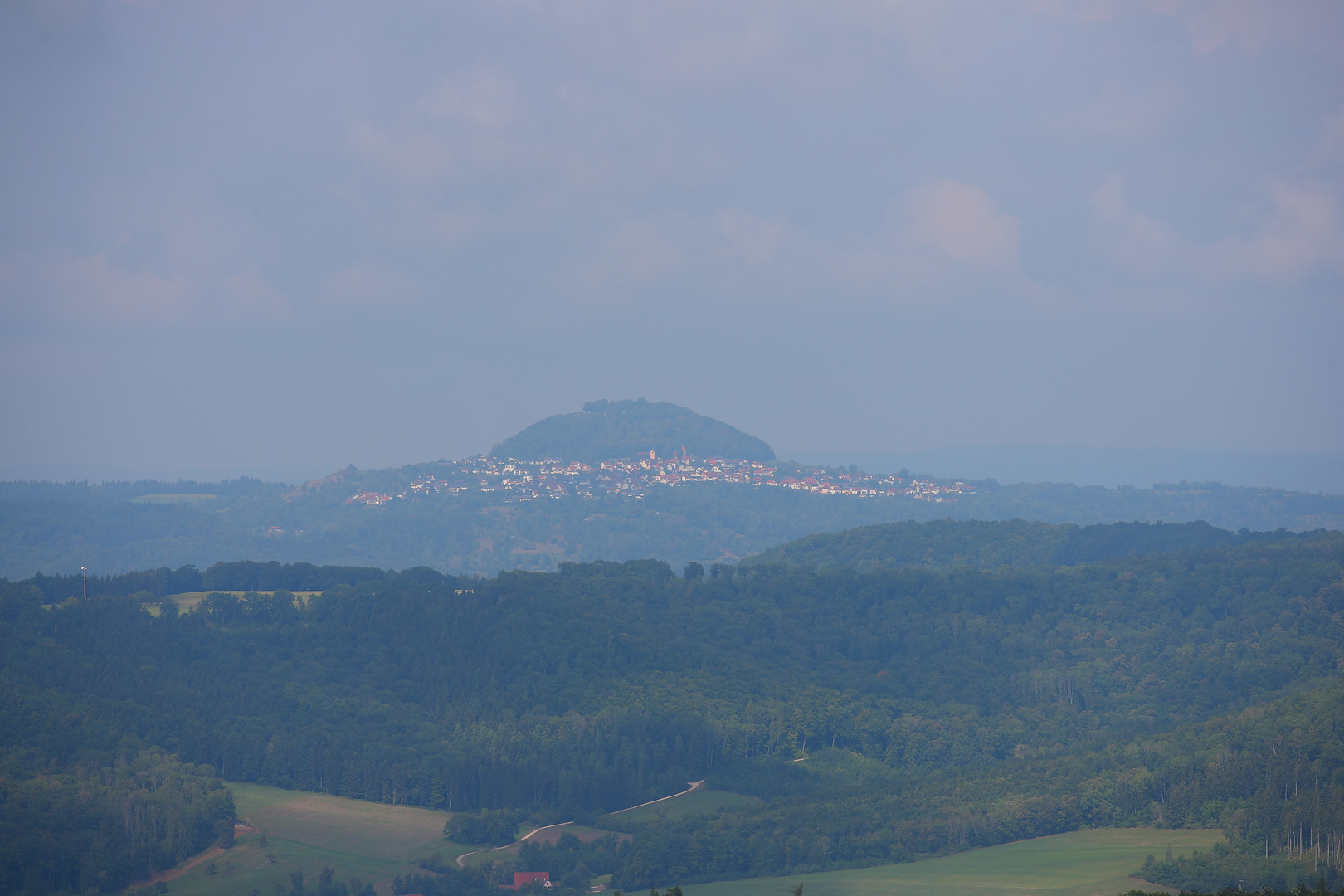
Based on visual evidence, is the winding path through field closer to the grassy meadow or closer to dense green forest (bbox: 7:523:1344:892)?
dense green forest (bbox: 7:523:1344:892)

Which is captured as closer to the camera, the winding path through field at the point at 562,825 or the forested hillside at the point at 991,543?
the winding path through field at the point at 562,825

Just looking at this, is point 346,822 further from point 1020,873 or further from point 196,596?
point 196,596

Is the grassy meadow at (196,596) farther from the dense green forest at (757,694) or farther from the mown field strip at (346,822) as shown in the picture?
the mown field strip at (346,822)

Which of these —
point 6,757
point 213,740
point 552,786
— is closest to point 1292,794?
point 552,786

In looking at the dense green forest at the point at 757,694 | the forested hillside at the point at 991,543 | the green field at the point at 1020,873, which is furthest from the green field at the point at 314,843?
the forested hillside at the point at 991,543

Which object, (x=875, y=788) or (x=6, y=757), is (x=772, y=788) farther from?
(x=6, y=757)

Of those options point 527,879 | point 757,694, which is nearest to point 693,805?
point 527,879
